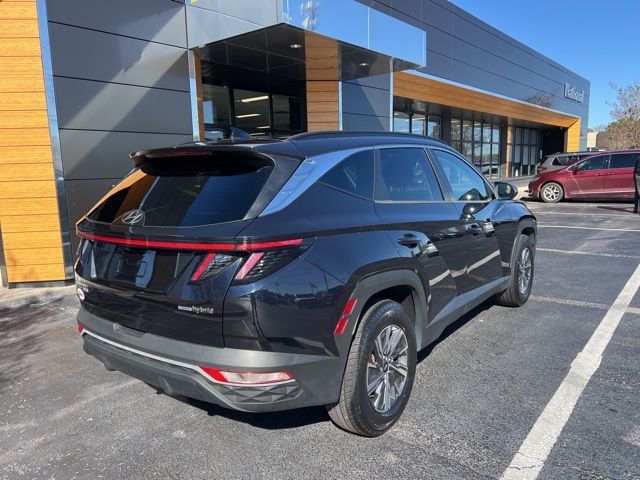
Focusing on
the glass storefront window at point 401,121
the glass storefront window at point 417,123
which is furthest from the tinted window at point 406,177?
the glass storefront window at point 417,123

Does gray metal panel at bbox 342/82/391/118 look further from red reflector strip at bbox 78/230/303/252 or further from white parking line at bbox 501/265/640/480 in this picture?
red reflector strip at bbox 78/230/303/252

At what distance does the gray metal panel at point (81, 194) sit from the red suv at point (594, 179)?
47.1 feet

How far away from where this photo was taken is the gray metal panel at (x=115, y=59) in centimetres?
659

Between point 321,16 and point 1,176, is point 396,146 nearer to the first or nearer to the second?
point 321,16

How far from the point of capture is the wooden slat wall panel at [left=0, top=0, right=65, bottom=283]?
6.35 m

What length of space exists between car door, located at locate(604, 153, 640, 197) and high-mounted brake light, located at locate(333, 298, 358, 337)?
15607 mm

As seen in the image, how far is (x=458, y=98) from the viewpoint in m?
18.4

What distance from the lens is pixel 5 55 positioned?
6.37 m

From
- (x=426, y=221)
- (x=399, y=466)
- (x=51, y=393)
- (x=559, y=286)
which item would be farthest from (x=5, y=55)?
(x=559, y=286)

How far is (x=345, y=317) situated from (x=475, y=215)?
207 centimetres

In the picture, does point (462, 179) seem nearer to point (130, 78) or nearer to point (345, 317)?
point (345, 317)

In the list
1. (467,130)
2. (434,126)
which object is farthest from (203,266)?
(467,130)

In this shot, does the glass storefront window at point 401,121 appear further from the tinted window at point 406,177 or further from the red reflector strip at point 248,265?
the red reflector strip at point 248,265

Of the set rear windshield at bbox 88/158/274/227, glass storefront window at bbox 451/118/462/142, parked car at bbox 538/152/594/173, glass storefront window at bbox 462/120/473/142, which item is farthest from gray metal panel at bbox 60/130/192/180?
glass storefront window at bbox 462/120/473/142
